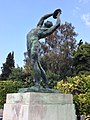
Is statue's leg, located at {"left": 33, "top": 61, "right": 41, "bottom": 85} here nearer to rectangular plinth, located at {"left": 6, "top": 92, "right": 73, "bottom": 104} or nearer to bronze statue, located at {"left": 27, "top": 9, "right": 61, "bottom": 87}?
bronze statue, located at {"left": 27, "top": 9, "right": 61, "bottom": 87}

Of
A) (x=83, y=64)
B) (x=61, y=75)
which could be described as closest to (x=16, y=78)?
(x=61, y=75)

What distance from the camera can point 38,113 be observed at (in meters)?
8.84

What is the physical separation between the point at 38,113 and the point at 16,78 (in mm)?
32238

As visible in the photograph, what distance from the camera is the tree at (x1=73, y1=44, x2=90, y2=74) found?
136ft

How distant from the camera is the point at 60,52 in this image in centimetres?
4100

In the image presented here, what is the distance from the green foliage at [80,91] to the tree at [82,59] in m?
13.0

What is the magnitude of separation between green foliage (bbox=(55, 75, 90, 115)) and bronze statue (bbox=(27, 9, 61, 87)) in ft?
54.7

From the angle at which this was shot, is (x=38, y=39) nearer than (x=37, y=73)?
No

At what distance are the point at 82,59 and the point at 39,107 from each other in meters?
33.9

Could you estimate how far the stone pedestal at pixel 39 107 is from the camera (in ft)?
28.9

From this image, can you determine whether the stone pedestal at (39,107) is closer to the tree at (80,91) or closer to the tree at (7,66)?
the tree at (80,91)

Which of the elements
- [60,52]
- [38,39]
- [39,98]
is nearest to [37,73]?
[39,98]

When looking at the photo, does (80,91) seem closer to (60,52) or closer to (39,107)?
(60,52)

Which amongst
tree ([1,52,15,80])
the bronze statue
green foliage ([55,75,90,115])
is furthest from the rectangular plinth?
tree ([1,52,15,80])
